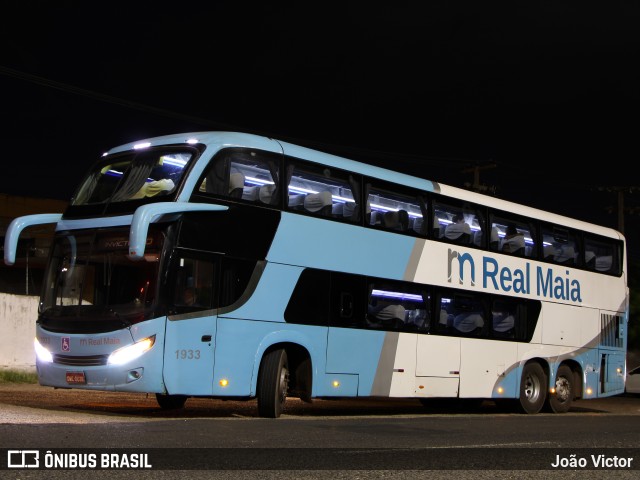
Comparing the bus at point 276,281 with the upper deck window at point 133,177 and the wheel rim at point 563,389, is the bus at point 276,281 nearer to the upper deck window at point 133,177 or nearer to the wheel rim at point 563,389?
the upper deck window at point 133,177

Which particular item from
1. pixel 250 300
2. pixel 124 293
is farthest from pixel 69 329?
pixel 250 300

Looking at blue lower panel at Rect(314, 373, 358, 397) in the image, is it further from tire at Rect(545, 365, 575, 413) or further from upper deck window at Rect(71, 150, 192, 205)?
tire at Rect(545, 365, 575, 413)

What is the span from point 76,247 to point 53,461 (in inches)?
250

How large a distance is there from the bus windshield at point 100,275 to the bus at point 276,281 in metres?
0.02

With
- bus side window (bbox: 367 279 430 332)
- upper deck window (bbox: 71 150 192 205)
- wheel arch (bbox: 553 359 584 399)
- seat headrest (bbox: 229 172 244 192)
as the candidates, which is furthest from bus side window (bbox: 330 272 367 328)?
wheel arch (bbox: 553 359 584 399)

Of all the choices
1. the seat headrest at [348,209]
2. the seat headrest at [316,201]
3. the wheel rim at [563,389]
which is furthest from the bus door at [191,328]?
the wheel rim at [563,389]

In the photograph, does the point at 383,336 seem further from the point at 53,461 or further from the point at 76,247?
the point at 53,461

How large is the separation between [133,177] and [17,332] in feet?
37.1

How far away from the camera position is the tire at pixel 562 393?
2033cm

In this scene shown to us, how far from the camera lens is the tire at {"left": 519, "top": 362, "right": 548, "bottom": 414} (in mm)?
19484

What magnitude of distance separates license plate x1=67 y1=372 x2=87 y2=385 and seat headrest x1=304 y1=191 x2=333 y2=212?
4.20 meters

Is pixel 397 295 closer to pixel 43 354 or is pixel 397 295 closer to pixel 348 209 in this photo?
pixel 348 209

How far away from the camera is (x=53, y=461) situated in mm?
7441

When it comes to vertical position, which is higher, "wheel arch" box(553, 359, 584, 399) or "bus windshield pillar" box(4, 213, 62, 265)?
"bus windshield pillar" box(4, 213, 62, 265)
